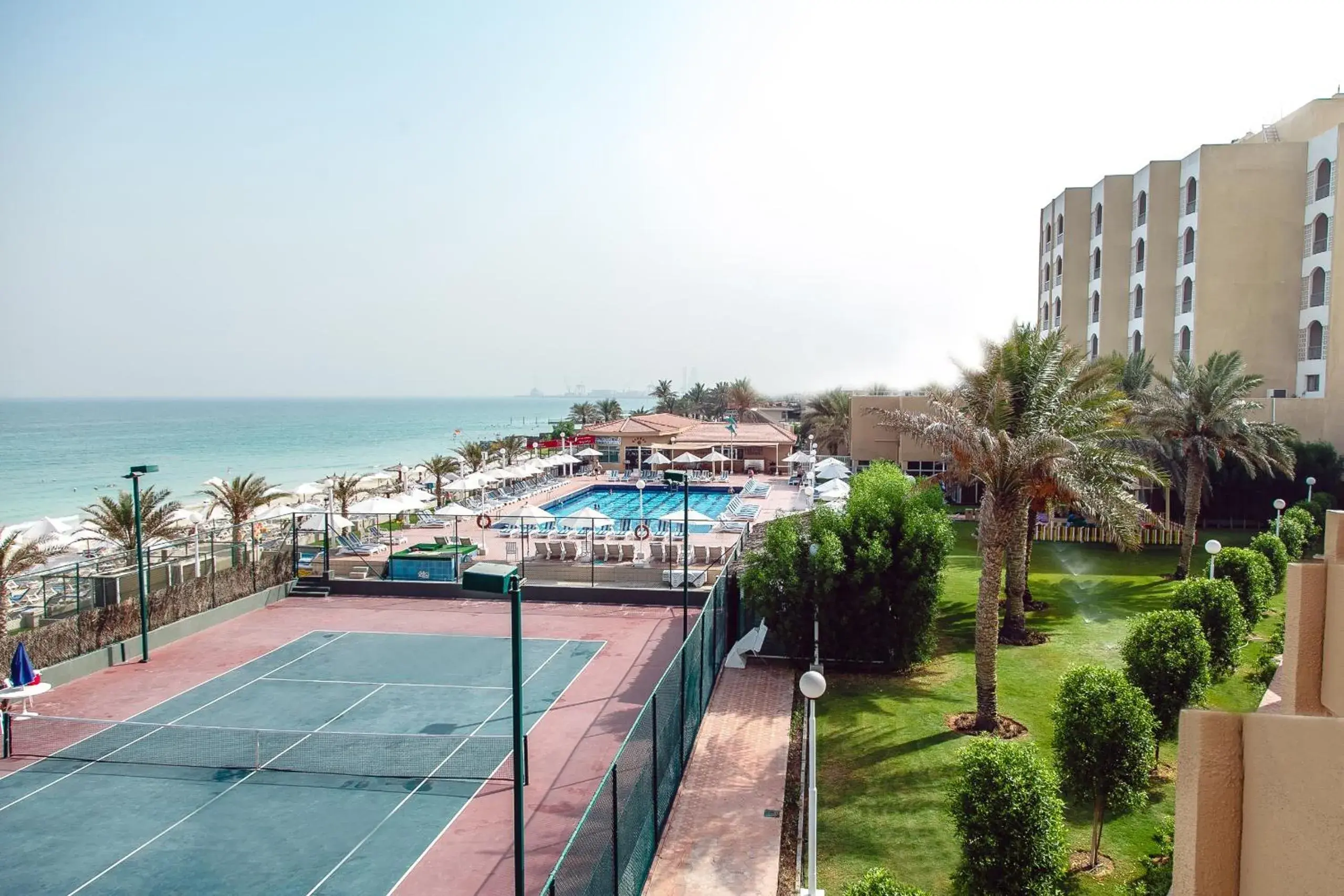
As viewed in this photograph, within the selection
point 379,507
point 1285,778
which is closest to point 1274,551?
point 1285,778

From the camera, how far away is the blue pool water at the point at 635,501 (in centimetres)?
4400

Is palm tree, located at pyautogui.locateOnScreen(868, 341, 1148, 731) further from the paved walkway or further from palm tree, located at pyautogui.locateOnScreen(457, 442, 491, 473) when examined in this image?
palm tree, located at pyautogui.locateOnScreen(457, 442, 491, 473)

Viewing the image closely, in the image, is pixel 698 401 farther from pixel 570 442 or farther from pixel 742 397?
pixel 570 442

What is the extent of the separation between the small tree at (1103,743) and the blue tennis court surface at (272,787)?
8.36 metres


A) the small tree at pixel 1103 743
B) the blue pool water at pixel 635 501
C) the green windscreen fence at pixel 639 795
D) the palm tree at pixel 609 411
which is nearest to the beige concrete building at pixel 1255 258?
the blue pool water at pixel 635 501

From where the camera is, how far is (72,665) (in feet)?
62.7

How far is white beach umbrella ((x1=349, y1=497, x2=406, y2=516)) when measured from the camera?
30208mm

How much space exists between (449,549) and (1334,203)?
4077 cm

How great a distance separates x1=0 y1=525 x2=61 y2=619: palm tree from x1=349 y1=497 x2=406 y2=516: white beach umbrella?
35.1 feet

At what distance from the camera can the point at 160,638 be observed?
71.6 ft

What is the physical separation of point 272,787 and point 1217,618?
17.1 meters

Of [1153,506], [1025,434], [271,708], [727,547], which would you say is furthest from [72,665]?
[1153,506]

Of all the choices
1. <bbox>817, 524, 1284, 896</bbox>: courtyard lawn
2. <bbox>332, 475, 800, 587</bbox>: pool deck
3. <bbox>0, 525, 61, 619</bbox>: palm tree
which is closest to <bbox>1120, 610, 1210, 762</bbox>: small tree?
<bbox>817, 524, 1284, 896</bbox>: courtyard lawn

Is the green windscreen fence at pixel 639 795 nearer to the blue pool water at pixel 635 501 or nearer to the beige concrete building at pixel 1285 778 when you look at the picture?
the beige concrete building at pixel 1285 778
